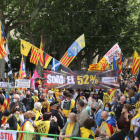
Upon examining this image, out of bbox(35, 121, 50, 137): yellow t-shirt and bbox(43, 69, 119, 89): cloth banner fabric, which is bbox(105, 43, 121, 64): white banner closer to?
bbox(43, 69, 119, 89): cloth banner fabric

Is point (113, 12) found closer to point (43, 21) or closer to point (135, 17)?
point (135, 17)

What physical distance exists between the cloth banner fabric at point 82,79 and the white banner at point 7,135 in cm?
441

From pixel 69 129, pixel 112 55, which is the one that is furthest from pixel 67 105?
pixel 112 55

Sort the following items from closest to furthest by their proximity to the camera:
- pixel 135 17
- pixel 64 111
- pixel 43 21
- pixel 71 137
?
pixel 71 137, pixel 64 111, pixel 43 21, pixel 135 17

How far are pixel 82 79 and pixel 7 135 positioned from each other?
4.76 metres

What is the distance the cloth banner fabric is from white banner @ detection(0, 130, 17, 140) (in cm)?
441

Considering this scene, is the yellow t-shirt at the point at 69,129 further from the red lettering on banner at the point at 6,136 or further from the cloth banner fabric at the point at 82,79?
the cloth banner fabric at the point at 82,79

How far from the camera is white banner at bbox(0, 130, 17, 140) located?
5.86 m

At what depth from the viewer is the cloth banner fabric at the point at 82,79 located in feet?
31.8

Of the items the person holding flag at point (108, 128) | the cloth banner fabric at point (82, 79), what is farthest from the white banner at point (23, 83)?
the person holding flag at point (108, 128)

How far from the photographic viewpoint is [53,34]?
3038 cm

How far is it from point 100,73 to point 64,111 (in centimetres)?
223

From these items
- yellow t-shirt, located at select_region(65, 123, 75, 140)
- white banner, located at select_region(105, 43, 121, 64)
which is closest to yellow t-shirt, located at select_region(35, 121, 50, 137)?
yellow t-shirt, located at select_region(65, 123, 75, 140)

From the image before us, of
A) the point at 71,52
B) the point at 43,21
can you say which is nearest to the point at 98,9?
the point at 43,21
